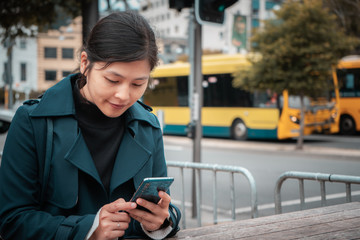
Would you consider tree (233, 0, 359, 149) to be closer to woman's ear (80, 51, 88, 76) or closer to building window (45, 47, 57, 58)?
woman's ear (80, 51, 88, 76)

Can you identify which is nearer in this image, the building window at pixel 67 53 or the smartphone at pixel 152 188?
the smartphone at pixel 152 188

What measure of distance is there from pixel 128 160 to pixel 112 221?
287 millimetres

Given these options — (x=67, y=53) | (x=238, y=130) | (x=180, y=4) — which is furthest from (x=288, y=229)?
A: (x=67, y=53)

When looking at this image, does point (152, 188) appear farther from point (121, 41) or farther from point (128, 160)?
point (121, 41)

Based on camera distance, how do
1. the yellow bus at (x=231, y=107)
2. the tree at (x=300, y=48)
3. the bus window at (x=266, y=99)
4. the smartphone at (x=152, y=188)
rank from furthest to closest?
the bus window at (x=266, y=99) → the yellow bus at (x=231, y=107) → the tree at (x=300, y=48) → the smartphone at (x=152, y=188)

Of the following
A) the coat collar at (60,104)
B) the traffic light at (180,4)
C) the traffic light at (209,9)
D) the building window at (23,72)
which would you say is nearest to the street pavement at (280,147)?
the traffic light at (209,9)

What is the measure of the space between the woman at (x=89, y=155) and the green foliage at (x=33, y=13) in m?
4.24

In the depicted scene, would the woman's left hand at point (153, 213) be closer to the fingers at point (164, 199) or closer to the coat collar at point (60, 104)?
the fingers at point (164, 199)

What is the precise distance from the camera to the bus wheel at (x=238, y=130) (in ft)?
56.9

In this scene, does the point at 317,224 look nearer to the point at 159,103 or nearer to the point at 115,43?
the point at 115,43

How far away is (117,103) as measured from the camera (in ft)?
5.38

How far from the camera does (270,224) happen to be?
192 cm

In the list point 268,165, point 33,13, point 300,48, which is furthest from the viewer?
point 300,48

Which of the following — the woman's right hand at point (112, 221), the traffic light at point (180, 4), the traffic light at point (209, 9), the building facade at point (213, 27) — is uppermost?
the building facade at point (213, 27)
